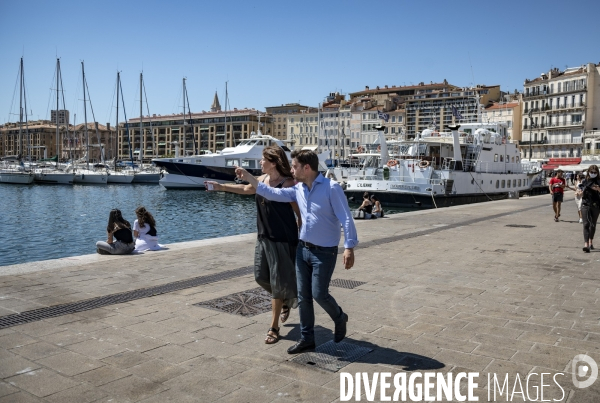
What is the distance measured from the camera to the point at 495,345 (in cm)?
495

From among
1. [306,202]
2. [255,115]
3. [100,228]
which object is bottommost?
[100,228]

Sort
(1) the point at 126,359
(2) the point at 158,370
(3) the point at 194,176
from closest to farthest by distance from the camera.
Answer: (2) the point at 158,370 → (1) the point at 126,359 → (3) the point at 194,176

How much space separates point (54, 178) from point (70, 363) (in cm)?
6890

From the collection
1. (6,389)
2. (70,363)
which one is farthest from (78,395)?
(70,363)

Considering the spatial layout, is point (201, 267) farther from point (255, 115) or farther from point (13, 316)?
point (255, 115)

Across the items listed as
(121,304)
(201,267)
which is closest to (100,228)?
(201,267)

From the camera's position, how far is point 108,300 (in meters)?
6.39

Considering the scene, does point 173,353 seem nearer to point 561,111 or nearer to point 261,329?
point 261,329

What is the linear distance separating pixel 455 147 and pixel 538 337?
29.7 metres

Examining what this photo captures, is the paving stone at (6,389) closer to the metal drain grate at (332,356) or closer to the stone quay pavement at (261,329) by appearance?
the stone quay pavement at (261,329)

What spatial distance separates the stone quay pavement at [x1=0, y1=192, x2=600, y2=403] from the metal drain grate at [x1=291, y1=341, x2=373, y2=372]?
8 centimetres

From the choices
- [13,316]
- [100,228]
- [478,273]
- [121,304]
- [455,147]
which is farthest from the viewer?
[455,147]

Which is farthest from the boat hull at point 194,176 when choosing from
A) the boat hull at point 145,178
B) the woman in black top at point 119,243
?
the woman in black top at point 119,243

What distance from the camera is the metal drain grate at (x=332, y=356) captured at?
4465mm
